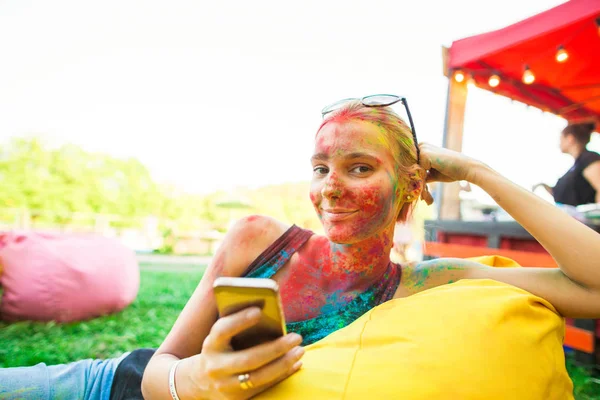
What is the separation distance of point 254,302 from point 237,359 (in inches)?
5.5

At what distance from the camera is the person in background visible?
146 inches

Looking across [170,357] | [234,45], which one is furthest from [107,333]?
[234,45]

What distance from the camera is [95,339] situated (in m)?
3.29

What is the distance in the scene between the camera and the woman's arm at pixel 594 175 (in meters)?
3.63

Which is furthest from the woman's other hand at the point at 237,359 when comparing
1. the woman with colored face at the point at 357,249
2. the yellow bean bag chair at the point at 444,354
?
the woman with colored face at the point at 357,249

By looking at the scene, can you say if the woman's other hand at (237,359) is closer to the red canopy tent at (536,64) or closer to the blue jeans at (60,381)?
the blue jeans at (60,381)

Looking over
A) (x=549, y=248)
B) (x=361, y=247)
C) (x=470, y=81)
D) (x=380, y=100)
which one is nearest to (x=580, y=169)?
(x=470, y=81)

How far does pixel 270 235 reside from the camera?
139 centimetres

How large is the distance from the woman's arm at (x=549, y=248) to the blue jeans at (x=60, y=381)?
59.6 inches

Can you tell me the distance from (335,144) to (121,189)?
2446 centimetres

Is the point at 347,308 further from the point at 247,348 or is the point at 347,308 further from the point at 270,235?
the point at 247,348

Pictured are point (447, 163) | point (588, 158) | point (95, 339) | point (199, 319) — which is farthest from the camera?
point (588, 158)

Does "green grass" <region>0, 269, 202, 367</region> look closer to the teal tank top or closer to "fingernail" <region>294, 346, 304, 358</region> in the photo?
the teal tank top

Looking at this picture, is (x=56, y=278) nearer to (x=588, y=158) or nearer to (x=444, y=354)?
(x=444, y=354)
